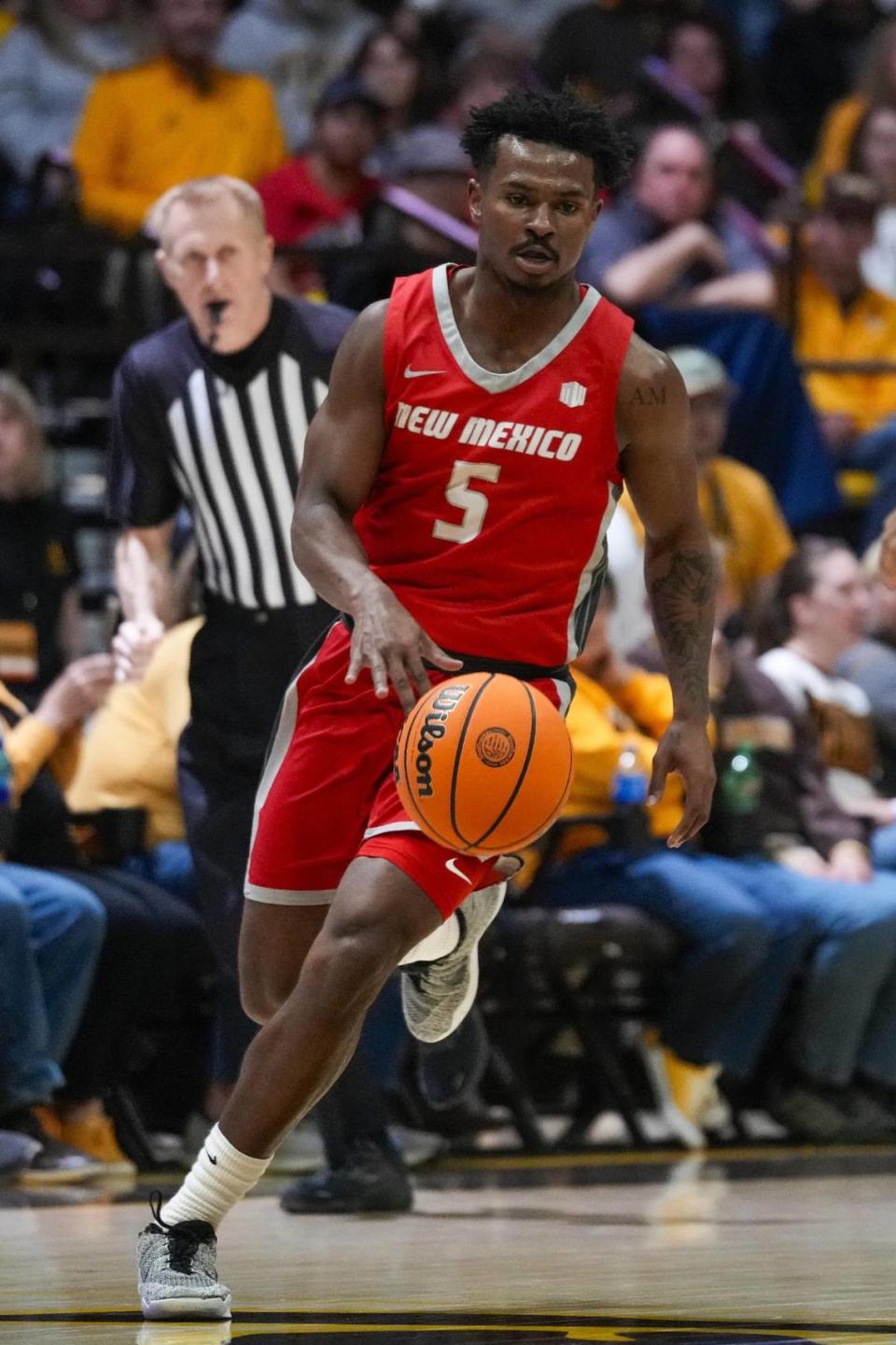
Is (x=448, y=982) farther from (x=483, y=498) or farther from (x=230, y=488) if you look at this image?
(x=230, y=488)

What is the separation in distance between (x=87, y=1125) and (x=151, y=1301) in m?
2.91

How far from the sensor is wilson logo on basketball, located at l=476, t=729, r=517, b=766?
411cm

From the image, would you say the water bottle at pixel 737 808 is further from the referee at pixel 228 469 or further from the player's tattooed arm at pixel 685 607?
the player's tattooed arm at pixel 685 607

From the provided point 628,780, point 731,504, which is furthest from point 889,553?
point 731,504

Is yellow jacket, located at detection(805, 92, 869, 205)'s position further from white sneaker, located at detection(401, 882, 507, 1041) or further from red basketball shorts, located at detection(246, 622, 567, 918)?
red basketball shorts, located at detection(246, 622, 567, 918)

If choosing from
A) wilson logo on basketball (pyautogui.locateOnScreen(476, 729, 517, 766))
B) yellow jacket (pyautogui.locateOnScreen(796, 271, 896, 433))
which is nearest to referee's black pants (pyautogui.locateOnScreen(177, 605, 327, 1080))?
wilson logo on basketball (pyautogui.locateOnScreen(476, 729, 517, 766))

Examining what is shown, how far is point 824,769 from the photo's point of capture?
8.65m

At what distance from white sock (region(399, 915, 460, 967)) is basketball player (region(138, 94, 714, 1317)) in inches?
2.0

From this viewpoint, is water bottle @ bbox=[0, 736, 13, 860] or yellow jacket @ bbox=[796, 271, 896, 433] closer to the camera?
water bottle @ bbox=[0, 736, 13, 860]

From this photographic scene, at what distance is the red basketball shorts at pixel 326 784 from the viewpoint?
4496 millimetres

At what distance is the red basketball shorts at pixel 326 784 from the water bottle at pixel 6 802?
7.07 ft

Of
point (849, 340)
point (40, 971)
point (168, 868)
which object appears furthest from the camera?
point (849, 340)

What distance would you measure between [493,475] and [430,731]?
560 millimetres

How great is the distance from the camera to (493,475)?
441 centimetres
